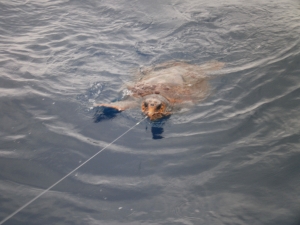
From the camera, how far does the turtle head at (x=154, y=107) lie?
5.97 m

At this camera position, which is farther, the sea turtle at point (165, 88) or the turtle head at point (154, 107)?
the sea turtle at point (165, 88)

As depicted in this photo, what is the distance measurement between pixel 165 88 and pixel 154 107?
2.98 feet

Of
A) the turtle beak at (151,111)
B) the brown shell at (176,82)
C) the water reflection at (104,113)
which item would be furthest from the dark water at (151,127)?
the brown shell at (176,82)

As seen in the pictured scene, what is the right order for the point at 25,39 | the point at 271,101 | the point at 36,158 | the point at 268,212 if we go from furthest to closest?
the point at 25,39
the point at 271,101
the point at 36,158
the point at 268,212

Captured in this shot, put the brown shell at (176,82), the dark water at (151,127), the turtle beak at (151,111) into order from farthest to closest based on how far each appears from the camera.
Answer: the brown shell at (176,82)
the turtle beak at (151,111)
the dark water at (151,127)

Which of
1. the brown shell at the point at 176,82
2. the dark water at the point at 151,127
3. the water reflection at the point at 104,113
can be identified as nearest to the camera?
the dark water at the point at 151,127

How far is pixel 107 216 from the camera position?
4.27 meters

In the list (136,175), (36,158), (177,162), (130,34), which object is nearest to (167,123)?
(177,162)

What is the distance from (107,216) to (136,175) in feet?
2.77

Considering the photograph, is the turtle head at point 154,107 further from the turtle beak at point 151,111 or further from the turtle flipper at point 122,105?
the turtle flipper at point 122,105

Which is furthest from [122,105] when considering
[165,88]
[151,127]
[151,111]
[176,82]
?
[176,82]

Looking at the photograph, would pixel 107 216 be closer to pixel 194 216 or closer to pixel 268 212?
pixel 194 216

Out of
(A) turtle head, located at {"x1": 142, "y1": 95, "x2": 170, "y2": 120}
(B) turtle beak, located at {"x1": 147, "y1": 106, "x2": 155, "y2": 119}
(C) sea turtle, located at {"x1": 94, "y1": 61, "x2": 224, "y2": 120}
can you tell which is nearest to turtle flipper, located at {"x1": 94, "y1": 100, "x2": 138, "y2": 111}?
(C) sea turtle, located at {"x1": 94, "y1": 61, "x2": 224, "y2": 120}

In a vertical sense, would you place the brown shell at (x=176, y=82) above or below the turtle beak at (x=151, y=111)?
above
